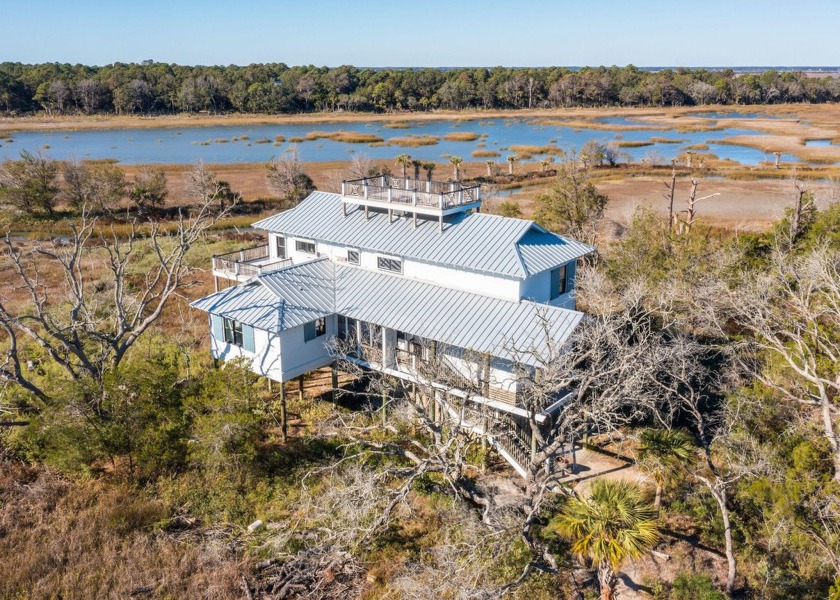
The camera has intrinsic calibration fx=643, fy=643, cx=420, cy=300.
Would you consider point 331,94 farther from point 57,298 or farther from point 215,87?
point 57,298

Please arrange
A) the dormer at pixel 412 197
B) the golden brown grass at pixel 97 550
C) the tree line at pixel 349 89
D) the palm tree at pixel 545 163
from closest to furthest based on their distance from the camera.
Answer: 1. the golden brown grass at pixel 97 550
2. the dormer at pixel 412 197
3. the palm tree at pixel 545 163
4. the tree line at pixel 349 89

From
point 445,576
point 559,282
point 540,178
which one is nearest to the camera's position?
point 445,576

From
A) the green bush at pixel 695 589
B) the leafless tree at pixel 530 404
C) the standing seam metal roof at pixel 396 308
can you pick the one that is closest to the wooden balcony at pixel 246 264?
the standing seam metal roof at pixel 396 308

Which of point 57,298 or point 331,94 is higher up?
point 331,94

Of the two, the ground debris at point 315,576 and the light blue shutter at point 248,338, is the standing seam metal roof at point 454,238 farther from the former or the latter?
the ground debris at point 315,576

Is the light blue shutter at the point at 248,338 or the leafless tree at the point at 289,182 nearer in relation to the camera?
the light blue shutter at the point at 248,338

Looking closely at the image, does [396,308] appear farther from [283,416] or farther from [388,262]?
[283,416]

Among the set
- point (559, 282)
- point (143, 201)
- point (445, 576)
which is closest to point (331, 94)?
point (143, 201)

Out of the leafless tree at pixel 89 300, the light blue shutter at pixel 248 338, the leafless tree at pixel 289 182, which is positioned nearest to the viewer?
the leafless tree at pixel 89 300
